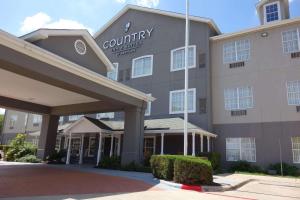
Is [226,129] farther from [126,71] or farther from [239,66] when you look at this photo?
[126,71]

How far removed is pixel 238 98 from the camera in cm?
2102

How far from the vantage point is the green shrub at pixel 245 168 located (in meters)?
18.8

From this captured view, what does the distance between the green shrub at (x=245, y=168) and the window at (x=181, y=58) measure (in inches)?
342

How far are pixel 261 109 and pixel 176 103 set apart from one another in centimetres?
671

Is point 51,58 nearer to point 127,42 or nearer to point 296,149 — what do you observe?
point 296,149

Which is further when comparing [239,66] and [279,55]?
[239,66]

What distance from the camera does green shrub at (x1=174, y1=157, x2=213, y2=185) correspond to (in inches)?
459

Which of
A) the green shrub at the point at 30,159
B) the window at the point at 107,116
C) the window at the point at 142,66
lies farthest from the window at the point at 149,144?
the green shrub at the point at 30,159

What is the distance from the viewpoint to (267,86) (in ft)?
65.8

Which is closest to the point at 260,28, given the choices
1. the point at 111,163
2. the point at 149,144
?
the point at 149,144

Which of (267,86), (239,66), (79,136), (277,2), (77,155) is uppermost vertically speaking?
(277,2)

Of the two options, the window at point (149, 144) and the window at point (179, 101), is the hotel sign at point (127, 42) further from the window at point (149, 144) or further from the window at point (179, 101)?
the window at point (149, 144)

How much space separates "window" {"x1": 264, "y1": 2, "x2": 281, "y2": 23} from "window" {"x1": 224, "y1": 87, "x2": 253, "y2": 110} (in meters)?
6.33

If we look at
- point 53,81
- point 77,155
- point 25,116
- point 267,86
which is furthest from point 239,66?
point 25,116
